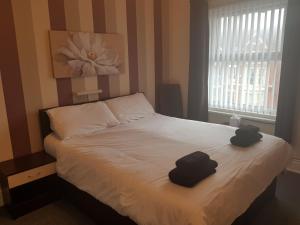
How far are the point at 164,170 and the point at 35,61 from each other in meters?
1.80

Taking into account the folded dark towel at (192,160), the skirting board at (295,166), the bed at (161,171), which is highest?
the folded dark towel at (192,160)

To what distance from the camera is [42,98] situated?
2.62m

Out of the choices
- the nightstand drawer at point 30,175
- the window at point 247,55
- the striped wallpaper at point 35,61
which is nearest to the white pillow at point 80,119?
the striped wallpaper at point 35,61

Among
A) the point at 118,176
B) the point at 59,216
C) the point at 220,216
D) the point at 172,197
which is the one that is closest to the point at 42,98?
the point at 59,216

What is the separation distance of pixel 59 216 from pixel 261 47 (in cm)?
301

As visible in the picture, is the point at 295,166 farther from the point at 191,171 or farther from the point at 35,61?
the point at 35,61

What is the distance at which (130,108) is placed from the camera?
3.17m

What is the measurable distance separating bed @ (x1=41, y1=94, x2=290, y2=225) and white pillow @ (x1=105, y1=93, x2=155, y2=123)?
0.31 meters

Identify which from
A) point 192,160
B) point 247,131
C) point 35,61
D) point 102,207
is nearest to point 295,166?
point 247,131

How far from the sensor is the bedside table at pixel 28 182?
2180mm

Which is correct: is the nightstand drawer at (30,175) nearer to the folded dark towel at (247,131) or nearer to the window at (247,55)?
the folded dark towel at (247,131)

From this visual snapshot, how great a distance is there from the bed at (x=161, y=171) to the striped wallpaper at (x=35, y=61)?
0.69 ft

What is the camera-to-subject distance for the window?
2.95 m

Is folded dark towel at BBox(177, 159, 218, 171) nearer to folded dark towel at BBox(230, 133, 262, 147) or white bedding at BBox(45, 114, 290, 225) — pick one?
white bedding at BBox(45, 114, 290, 225)
